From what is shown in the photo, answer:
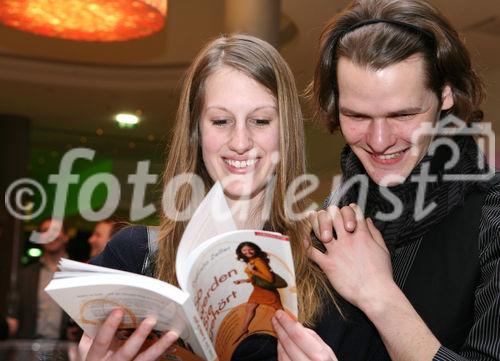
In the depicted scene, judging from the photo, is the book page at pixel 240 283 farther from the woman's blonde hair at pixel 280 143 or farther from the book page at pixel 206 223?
the woman's blonde hair at pixel 280 143

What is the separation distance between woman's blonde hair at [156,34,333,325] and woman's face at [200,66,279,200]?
0.9 inches

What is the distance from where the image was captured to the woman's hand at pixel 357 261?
1.50m

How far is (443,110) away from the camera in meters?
1.70

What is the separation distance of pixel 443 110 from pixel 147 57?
6.65m

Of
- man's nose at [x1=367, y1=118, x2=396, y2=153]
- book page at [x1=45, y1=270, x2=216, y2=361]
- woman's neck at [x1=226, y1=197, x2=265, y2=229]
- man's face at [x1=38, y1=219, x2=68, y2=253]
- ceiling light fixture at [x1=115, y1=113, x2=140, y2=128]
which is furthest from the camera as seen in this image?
ceiling light fixture at [x1=115, y1=113, x2=140, y2=128]

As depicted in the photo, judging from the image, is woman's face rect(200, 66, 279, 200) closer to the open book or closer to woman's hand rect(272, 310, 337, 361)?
the open book

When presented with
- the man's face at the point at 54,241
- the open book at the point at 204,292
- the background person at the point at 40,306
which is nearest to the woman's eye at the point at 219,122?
the open book at the point at 204,292

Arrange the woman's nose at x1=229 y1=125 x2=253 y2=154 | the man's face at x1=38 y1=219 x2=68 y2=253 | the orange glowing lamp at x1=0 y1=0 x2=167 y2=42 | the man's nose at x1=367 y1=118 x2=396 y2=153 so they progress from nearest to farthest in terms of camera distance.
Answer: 1. the man's nose at x1=367 y1=118 x2=396 y2=153
2. the woman's nose at x1=229 y1=125 x2=253 y2=154
3. the orange glowing lamp at x1=0 y1=0 x2=167 y2=42
4. the man's face at x1=38 y1=219 x2=68 y2=253

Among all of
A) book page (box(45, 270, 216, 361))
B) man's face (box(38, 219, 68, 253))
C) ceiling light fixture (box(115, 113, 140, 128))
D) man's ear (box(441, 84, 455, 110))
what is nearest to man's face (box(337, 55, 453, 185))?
man's ear (box(441, 84, 455, 110))

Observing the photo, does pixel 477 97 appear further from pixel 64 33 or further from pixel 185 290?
pixel 64 33

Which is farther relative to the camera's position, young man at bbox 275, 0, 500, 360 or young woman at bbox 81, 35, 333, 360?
young woman at bbox 81, 35, 333, 360

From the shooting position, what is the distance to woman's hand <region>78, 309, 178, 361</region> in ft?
4.58

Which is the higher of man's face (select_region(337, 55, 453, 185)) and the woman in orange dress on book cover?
man's face (select_region(337, 55, 453, 185))

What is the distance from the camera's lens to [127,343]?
4.67ft
